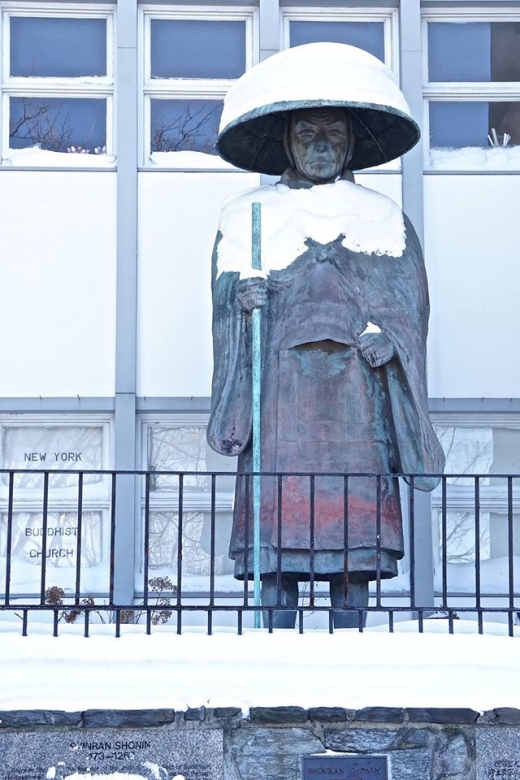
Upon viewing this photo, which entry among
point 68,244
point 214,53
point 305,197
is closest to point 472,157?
point 214,53

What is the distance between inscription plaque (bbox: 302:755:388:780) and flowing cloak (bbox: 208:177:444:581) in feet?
3.24

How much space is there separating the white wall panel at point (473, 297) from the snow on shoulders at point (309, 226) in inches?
122

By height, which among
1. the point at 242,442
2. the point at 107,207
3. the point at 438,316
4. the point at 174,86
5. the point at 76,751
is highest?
the point at 174,86

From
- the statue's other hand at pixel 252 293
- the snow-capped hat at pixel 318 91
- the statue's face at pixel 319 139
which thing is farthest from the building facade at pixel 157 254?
the statue's other hand at pixel 252 293

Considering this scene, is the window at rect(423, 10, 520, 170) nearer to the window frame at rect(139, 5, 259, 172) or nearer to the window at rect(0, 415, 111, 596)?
the window frame at rect(139, 5, 259, 172)

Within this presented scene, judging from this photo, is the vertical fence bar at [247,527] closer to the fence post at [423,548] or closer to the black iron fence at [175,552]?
the black iron fence at [175,552]

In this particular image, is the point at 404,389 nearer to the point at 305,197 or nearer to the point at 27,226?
the point at 305,197

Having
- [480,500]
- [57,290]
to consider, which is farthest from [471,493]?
[57,290]

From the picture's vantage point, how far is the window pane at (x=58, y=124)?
10.3m

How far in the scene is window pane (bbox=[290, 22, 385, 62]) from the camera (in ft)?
34.5

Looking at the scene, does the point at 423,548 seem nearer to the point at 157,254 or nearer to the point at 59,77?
the point at 157,254

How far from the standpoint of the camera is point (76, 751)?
18.8 feet

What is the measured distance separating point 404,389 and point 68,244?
3870mm

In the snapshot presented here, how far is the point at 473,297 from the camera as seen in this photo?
10.1 meters
